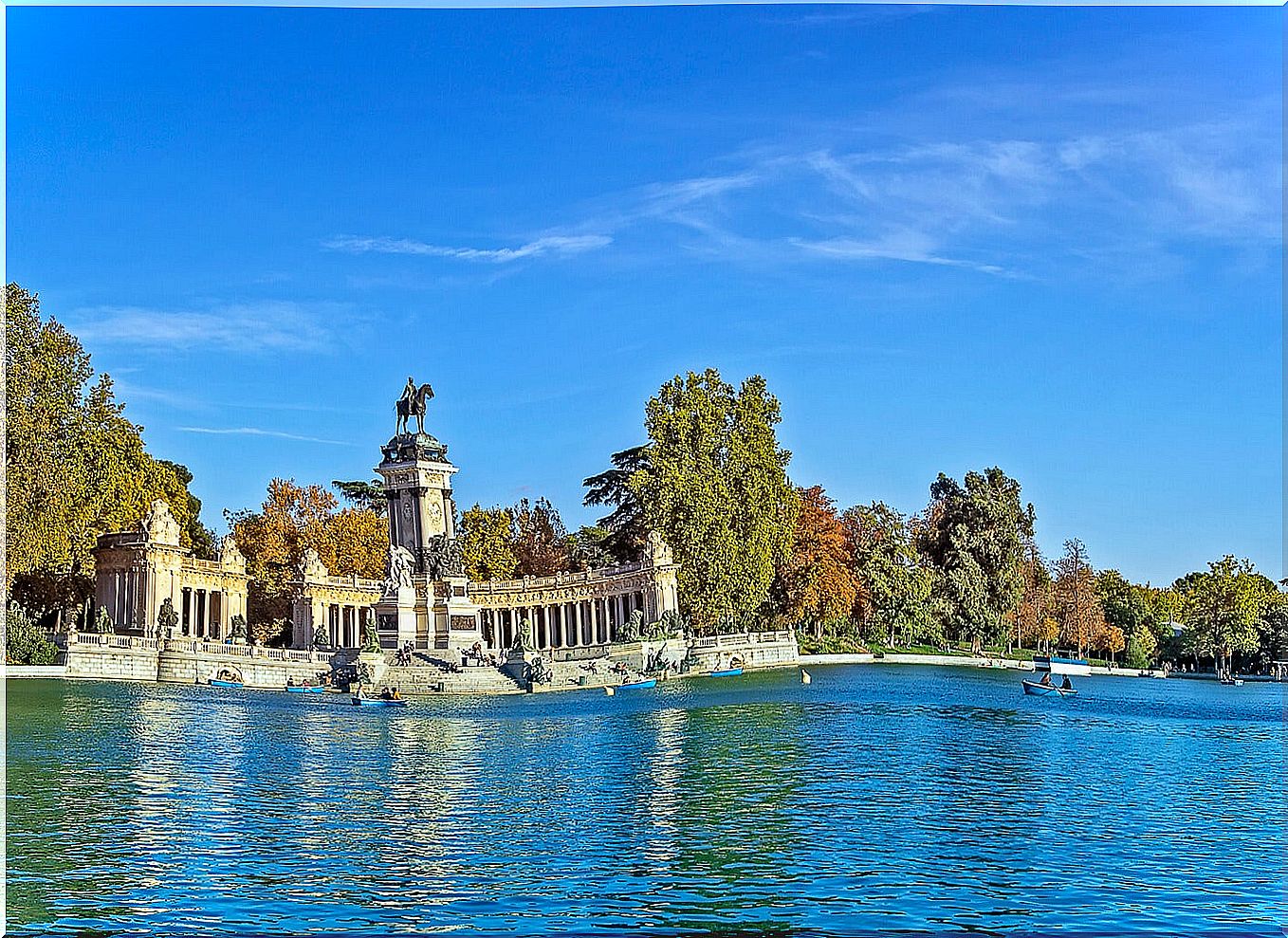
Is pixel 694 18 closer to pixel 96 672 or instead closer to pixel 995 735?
pixel 995 735

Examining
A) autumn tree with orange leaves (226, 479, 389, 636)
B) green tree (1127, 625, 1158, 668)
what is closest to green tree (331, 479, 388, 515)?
autumn tree with orange leaves (226, 479, 389, 636)

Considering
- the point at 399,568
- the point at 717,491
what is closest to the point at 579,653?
the point at 399,568

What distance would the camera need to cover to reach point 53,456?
2069cm

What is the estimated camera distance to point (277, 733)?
15188 mm

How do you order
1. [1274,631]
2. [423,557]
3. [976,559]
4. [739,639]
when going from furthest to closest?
1. [976,559]
2. [423,557]
3. [739,639]
4. [1274,631]

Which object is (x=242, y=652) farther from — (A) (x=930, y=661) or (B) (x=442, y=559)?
(A) (x=930, y=661)

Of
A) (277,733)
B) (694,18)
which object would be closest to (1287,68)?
(694,18)

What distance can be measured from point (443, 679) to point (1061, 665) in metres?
10.3

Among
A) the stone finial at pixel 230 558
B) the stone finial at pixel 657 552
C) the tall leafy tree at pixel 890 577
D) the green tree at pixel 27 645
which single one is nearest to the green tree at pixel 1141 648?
the tall leafy tree at pixel 890 577

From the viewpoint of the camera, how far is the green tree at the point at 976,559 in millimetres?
24812

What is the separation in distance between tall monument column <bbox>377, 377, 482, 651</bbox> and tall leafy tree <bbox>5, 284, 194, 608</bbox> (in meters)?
4.35

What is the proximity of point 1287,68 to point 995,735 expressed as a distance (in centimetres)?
866

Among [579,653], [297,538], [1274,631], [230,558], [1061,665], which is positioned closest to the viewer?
[1274,631]

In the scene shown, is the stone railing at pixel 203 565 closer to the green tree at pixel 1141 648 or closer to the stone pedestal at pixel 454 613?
the stone pedestal at pixel 454 613
